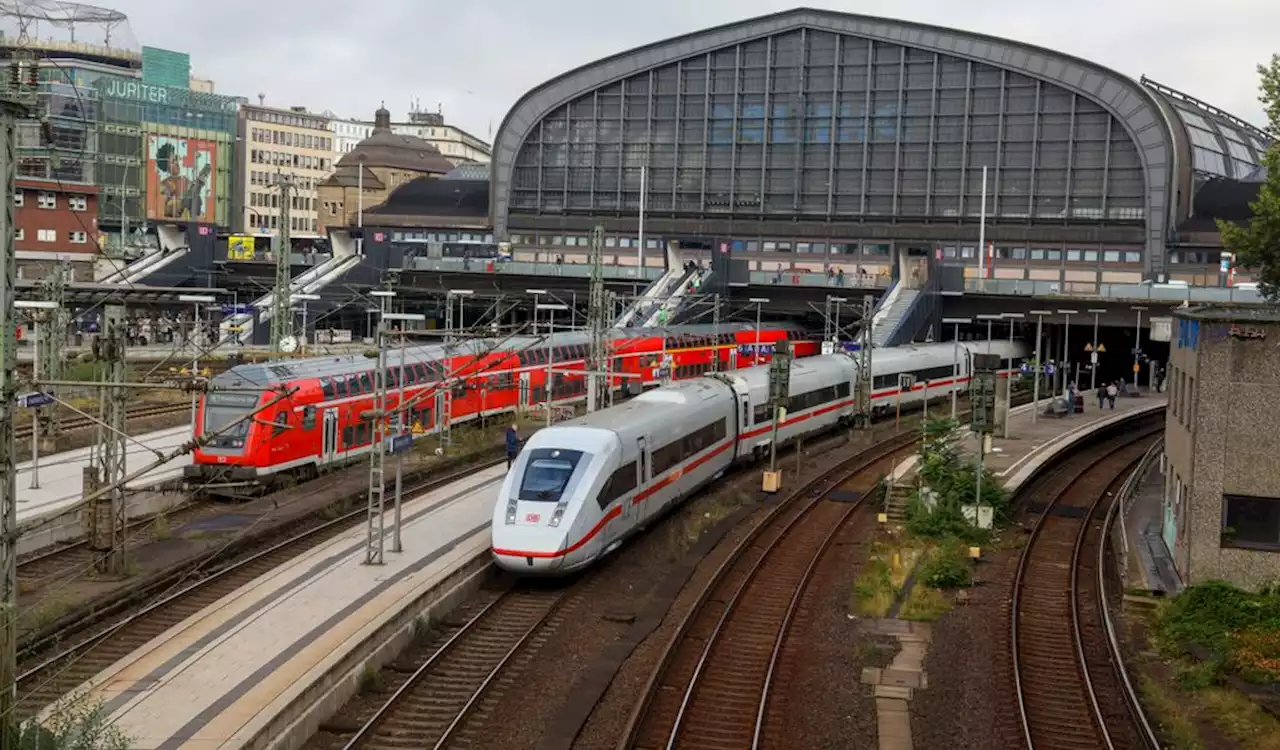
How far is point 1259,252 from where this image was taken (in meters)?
37.7

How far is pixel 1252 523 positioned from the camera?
25062mm

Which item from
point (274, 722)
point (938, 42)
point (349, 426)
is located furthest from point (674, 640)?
point (938, 42)

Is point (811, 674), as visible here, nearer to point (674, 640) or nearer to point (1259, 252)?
point (674, 640)

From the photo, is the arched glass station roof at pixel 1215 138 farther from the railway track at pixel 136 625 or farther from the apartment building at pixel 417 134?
the apartment building at pixel 417 134

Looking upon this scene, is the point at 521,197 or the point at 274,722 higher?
the point at 521,197

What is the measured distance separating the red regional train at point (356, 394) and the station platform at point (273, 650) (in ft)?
10.2

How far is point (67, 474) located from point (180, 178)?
105 metres

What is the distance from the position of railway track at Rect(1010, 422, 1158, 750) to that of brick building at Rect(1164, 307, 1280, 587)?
242 centimetres

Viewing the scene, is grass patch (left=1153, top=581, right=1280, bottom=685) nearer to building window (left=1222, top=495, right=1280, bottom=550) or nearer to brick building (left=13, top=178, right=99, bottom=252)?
building window (left=1222, top=495, right=1280, bottom=550)

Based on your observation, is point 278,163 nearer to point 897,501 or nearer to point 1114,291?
point 1114,291

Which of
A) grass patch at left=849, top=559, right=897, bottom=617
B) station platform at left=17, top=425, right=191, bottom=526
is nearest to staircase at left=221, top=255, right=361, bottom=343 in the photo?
station platform at left=17, top=425, right=191, bottom=526

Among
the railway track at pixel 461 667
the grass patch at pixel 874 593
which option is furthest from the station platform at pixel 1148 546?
the railway track at pixel 461 667

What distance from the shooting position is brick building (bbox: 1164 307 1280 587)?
2489 cm

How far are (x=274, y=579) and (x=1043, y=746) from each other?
47.7 ft
